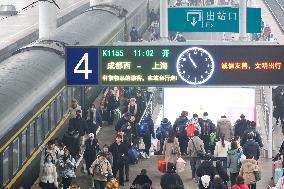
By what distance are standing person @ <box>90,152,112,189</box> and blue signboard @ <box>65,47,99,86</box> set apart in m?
1.69

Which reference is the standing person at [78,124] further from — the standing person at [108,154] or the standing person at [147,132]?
the standing person at [108,154]

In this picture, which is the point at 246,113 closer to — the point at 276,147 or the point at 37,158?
the point at 276,147

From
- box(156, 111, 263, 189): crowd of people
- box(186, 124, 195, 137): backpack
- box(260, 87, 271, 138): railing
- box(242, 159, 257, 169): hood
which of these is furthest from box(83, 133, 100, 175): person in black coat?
box(260, 87, 271, 138): railing

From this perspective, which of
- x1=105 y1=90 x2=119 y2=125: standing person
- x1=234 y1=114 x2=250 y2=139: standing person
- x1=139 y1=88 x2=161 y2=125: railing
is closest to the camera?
x1=234 y1=114 x2=250 y2=139: standing person

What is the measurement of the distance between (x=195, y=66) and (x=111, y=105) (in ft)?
29.3

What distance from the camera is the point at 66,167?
18.0m

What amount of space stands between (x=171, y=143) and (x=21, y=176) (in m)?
3.76

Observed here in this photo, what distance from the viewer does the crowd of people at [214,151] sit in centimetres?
1689

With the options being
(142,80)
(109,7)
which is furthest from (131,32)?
(142,80)

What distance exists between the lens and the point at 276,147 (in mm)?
23859

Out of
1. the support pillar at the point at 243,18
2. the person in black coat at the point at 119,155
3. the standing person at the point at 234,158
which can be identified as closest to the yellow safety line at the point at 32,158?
the person in black coat at the point at 119,155

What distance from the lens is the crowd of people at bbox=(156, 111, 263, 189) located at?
55.4ft

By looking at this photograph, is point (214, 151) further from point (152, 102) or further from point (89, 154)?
point (152, 102)

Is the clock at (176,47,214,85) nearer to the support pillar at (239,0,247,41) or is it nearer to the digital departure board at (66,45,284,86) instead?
the digital departure board at (66,45,284,86)
